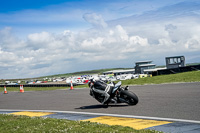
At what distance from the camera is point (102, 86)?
11086mm

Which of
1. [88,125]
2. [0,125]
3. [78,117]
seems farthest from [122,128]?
[0,125]

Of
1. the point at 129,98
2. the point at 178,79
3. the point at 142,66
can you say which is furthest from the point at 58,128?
the point at 142,66

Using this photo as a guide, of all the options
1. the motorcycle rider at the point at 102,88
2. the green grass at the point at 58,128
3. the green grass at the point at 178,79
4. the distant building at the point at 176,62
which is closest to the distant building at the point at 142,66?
the distant building at the point at 176,62

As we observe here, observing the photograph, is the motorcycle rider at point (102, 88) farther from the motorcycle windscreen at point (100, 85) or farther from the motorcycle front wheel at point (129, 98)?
the motorcycle front wheel at point (129, 98)

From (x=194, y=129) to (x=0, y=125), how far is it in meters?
5.25

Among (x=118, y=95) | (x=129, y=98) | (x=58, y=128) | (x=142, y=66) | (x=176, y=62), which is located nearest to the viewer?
(x=58, y=128)

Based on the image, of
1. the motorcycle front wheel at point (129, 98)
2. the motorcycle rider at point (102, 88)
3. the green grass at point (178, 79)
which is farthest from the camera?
the green grass at point (178, 79)

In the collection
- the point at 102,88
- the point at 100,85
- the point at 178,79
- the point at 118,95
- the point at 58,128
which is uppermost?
the point at 100,85

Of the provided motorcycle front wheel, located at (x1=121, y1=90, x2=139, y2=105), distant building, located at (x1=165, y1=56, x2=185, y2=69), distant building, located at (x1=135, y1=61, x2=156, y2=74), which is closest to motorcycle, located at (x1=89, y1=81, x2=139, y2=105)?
motorcycle front wheel, located at (x1=121, y1=90, x2=139, y2=105)

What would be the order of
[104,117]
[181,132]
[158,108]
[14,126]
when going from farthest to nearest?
[158,108] → [104,117] → [14,126] → [181,132]

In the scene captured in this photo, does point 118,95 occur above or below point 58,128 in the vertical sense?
above

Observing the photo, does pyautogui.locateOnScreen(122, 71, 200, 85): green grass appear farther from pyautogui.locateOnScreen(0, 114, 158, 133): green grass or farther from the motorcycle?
pyautogui.locateOnScreen(0, 114, 158, 133): green grass

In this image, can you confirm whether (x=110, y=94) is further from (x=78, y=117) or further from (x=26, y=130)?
(x=26, y=130)

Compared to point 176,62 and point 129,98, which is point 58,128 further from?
point 176,62
